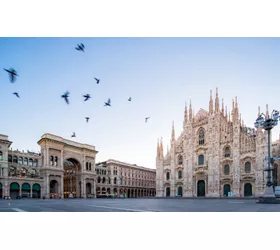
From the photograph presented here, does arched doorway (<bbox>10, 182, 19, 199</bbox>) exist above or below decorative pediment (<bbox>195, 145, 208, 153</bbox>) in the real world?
below

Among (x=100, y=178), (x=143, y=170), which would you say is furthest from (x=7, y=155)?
(x=143, y=170)

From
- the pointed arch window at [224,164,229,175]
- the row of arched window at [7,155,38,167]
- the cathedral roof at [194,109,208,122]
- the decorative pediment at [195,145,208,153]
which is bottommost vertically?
the pointed arch window at [224,164,229,175]

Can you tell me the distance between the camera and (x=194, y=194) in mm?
51344

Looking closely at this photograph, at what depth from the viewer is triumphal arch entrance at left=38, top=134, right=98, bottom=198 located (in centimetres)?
5416

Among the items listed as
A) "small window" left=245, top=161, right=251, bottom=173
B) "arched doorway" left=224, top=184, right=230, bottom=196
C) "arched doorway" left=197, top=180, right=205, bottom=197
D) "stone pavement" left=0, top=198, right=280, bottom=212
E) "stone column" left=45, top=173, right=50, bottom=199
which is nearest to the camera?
"stone pavement" left=0, top=198, right=280, bottom=212

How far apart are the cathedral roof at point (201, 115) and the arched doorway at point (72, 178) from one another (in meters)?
29.6

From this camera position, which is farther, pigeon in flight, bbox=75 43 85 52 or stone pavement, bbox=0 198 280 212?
stone pavement, bbox=0 198 280 212

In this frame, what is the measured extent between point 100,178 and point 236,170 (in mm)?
40143

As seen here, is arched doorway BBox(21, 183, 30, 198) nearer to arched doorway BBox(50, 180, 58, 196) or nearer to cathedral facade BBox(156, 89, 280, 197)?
arched doorway BBox(50, 180, 58, 196)

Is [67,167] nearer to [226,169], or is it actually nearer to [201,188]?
[201,188]

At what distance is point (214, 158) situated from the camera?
48656 millimetres

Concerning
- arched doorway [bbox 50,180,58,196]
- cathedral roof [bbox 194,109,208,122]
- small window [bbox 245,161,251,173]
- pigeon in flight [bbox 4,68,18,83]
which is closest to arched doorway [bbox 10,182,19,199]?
arched doorway [bbox 50,180,58,196]

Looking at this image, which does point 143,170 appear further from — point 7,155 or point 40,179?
point 7,155

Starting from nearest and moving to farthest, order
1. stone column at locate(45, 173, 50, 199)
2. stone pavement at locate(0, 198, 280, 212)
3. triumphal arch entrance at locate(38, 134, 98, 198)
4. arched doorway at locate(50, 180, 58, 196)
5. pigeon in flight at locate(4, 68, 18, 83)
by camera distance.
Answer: pigeon in flight at locate(4, 68, 18, 83) → stone pavement at locate(0, 198, 280, 212) → stone column at locate(45, 173, 50, 199) → triumphal arch entrance at locate(38, 134, 98, 198) → arched doorway at locate(50, 180, 58, 196)
